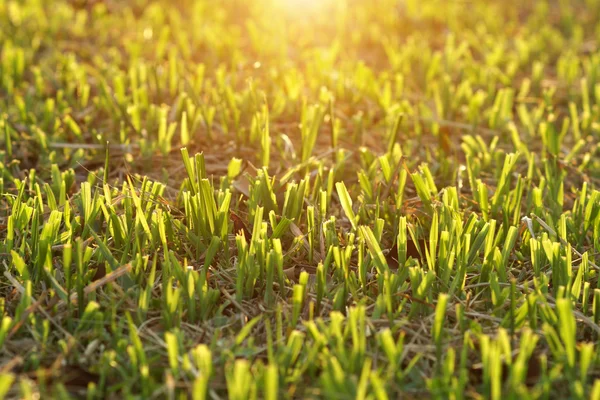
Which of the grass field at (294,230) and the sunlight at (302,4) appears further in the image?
the sunlight at (302,4)

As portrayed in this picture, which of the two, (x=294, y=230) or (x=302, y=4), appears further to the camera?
(x=302, y=4)

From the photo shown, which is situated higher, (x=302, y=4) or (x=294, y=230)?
(x=302, y=4)

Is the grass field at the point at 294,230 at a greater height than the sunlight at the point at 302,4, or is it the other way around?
the sunlight at the point at 302,4

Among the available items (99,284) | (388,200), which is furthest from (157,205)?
(388,200)

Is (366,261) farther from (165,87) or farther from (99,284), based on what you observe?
(165,87)

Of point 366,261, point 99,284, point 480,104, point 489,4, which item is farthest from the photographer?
point 489,4

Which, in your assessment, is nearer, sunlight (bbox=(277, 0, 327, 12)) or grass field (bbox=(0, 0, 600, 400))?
grass field (bbox=(0, 0, 600, 400))

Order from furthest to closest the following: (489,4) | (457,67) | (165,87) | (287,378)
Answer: (489,4)
(457,67)
(165,87)
(287,378)

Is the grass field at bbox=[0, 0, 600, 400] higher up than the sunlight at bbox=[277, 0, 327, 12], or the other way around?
the sunlight at bbox=[277, 0, 327, 12]
